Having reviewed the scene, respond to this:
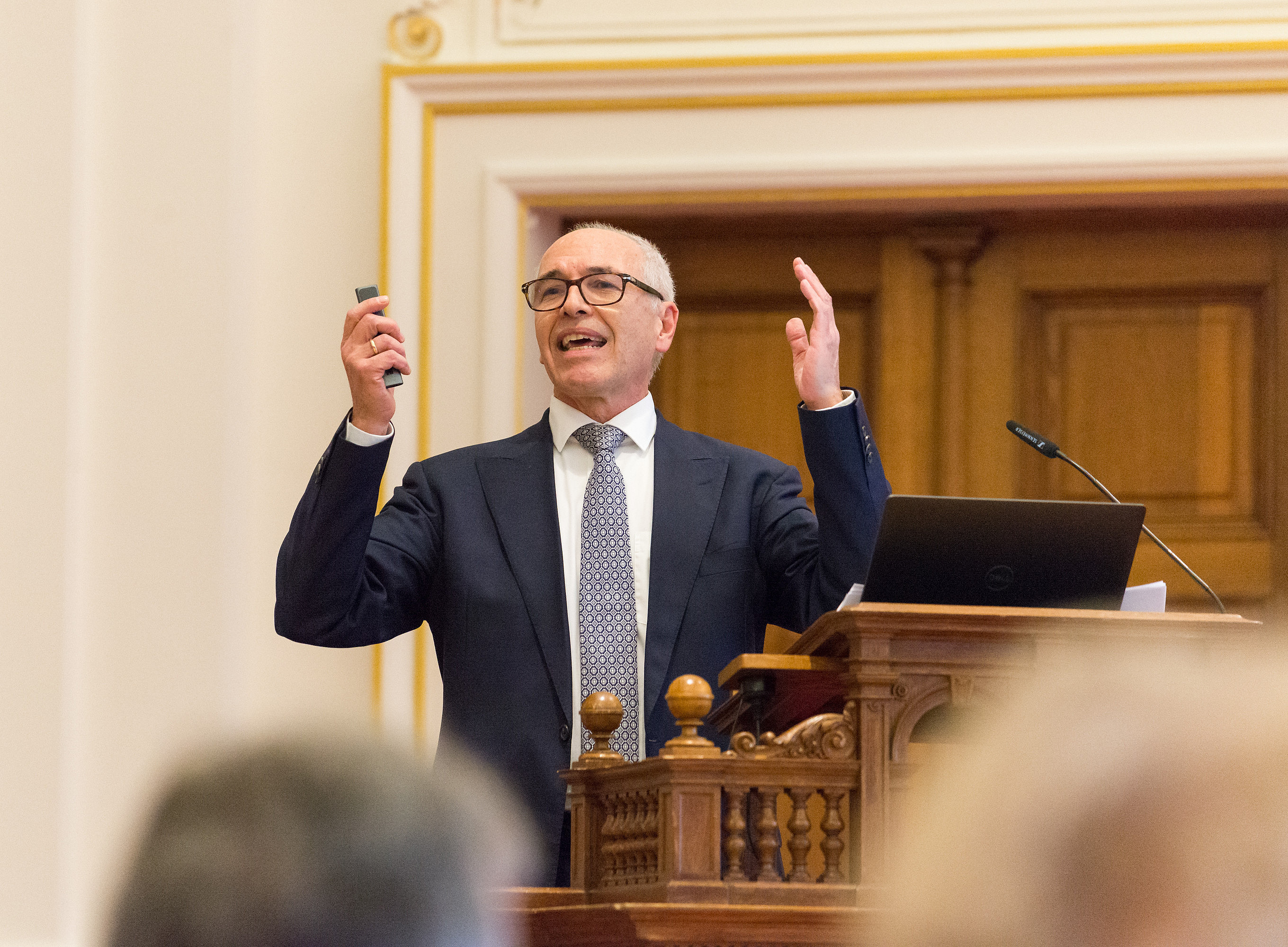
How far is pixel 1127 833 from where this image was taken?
0.56m

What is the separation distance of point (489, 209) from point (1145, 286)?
164 cm

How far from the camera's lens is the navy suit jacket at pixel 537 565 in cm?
227

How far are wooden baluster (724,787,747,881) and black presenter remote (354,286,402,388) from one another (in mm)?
686

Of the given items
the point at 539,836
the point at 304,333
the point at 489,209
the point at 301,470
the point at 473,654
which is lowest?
the point at 539,836

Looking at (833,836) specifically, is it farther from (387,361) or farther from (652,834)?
(387,361)

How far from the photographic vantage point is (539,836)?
88.4 inches

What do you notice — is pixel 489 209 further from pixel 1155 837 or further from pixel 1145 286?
pixel 1155 837

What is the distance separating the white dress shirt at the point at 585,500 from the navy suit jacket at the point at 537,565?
2cm

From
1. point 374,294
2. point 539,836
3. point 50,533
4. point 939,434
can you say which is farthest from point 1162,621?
point 50,533

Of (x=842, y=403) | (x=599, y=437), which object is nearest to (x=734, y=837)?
(x=842, y=403)

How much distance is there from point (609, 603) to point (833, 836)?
30.5 inches

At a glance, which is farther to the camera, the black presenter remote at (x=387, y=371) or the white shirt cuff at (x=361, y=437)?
the white shirt cuff at (x=361, y=437)

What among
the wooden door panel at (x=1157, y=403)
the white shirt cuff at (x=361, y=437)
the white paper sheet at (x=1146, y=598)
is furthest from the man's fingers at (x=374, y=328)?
the wooden door panel at (x=1157, y=403)

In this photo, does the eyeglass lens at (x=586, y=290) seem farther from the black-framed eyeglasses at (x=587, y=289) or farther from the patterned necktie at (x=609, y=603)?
the patterned necktie at (x=609, y=603)
